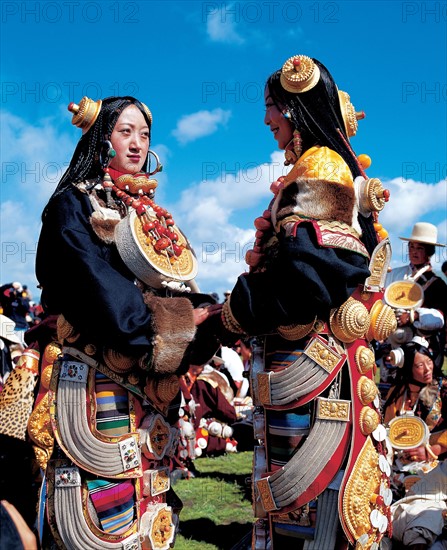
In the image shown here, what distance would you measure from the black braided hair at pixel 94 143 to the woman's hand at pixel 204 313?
0.88 m

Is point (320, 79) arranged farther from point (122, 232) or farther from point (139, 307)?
point (139, 307)

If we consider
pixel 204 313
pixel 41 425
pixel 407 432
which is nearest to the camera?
pixel 204 313

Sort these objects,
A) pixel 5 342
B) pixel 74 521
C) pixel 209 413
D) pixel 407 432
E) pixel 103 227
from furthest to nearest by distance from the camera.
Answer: pixel 209 413, pixel 5 342, pixel 407 432, pixel 103 227, pixel 74 521

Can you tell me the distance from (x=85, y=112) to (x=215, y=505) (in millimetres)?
4299

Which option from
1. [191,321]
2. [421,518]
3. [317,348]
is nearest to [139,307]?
[191,321]

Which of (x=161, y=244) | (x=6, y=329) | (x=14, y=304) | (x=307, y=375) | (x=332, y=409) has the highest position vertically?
(x=14, y=304)

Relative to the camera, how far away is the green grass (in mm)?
5012

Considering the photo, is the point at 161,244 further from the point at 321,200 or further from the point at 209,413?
the point at 209,413

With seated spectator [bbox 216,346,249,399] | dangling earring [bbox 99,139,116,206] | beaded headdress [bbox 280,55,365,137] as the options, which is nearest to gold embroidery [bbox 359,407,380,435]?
beaded headdress [bbox 280,55,365,137]

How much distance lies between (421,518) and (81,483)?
217 cm

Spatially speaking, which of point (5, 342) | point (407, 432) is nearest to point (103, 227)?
point (407, 432)

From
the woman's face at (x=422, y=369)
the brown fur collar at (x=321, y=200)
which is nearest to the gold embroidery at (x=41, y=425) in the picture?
the brown fur collar at (x=321, y=200)

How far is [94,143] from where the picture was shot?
10.3ft

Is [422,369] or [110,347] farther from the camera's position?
[422,369]
